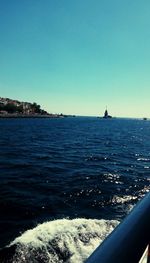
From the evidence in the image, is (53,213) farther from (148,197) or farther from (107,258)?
(107,258)

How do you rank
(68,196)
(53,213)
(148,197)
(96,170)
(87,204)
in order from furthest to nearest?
(96,170) < (68,196) < (87,204) < (53,213) < (148,197)

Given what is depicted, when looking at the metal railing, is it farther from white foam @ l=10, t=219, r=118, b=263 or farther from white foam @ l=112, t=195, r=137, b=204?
white foam @ l=112, t=195, r=137, b=204

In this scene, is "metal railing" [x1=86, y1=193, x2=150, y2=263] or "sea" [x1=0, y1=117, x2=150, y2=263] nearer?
"metal railing" [x1=86, y1=193, x2=150, y2=263]

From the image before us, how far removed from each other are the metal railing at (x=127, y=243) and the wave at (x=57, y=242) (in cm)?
629

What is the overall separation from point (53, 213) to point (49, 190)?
3.84 meters

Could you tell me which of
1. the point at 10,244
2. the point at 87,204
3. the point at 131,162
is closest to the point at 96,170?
the point at 131,162

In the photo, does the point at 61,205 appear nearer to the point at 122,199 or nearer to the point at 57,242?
the point at 122,199

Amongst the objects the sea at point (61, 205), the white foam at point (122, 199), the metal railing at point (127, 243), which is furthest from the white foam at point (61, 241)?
the metal railing at point (127, 243)

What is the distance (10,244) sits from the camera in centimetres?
978

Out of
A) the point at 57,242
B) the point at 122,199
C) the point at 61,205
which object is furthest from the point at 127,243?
the point at 122,199

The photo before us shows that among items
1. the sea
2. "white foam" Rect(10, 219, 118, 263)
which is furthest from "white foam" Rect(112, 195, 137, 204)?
"white foam" Rect(10, 219, 118, 263)

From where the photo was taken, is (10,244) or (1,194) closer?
(10,244)

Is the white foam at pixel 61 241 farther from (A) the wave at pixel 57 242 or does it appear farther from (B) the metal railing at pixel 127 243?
(B) the metal railing at pixel 127 243

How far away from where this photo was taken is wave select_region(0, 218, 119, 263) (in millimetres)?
8812
